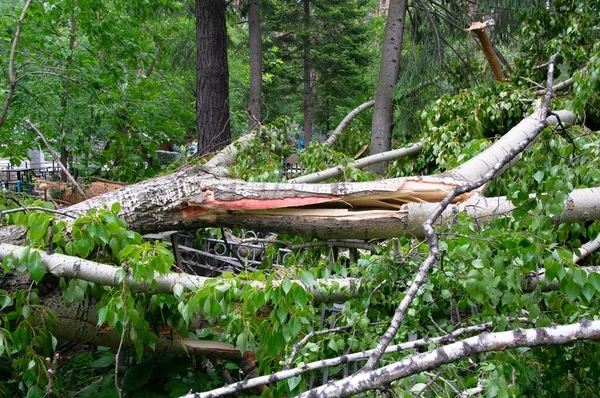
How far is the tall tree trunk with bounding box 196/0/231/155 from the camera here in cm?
683

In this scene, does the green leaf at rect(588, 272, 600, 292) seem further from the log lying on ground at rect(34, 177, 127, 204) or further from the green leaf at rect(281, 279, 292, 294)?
the log lying on ground at rect(34, 177, 127, 204)

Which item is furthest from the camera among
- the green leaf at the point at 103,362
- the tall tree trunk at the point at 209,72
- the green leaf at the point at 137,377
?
the tall tree trunk at the point at 209,72

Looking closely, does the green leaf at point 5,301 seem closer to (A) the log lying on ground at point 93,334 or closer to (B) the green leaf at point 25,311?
(B) the green leaf at point 25,311

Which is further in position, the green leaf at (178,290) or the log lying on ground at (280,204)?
the log lying on ground at (280,204)

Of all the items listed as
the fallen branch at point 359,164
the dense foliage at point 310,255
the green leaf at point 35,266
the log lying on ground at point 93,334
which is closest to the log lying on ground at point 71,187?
the dense foliage at point 310,255

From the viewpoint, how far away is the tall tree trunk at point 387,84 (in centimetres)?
750

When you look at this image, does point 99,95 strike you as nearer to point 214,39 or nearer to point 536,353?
point 214,39

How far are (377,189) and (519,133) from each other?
1165mm

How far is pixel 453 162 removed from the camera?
3.84 meters

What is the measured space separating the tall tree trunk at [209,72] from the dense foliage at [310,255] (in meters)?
0.77

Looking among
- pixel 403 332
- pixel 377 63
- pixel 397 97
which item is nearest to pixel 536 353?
pixel 403 332

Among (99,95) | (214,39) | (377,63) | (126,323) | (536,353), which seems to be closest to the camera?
(536,353)

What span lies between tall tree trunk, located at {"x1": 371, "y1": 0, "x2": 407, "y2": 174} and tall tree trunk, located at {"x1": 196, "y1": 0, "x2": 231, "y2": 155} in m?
2.33

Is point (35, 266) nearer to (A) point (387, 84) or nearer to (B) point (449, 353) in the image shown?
(B) point (449, 353)
